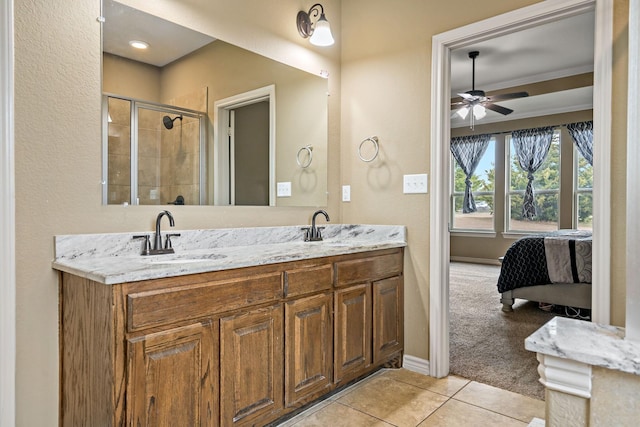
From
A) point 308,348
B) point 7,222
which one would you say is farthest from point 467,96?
point 7,222

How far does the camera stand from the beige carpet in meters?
2.45

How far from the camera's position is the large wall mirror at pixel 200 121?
184 centimetres

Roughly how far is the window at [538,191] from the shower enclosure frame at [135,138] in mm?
6214

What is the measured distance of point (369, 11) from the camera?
2.80 m

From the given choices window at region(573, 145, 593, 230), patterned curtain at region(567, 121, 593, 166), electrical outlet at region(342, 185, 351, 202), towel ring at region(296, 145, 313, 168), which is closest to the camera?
towel ring at region(296, 145, 313, 168)

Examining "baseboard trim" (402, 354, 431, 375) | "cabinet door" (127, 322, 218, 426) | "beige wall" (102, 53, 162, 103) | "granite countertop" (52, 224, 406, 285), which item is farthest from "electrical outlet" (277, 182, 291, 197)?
"baseboard trim" (402, 354, 431, 375)

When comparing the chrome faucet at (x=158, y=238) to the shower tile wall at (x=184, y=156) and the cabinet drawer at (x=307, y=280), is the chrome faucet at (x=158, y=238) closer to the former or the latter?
the shower tile wall at (x=184, y=156)

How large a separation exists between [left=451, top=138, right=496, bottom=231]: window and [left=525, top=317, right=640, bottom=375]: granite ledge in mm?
6242

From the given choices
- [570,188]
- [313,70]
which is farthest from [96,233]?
[570,188]

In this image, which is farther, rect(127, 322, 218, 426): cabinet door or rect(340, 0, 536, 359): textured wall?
rect(340, 0, 536, 359): textured wall

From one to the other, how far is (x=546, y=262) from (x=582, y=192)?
10.4 ft

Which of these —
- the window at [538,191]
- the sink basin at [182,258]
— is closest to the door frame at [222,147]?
the sink basin at [182,258]

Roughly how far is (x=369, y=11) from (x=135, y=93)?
176cm

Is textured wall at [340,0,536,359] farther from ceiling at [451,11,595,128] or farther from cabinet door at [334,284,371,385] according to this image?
ceiling at [451,11,595,128]
